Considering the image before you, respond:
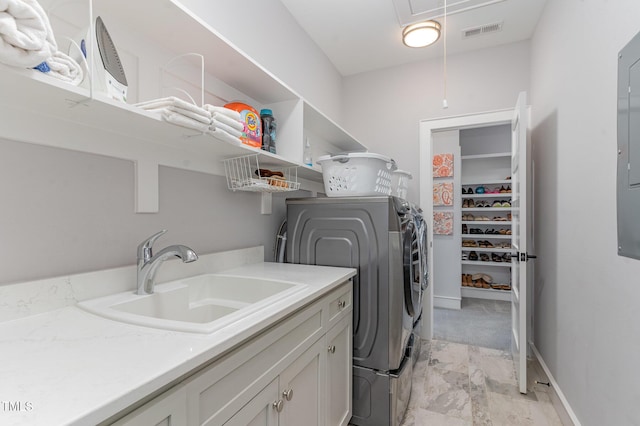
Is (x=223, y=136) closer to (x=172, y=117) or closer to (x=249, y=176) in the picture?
(x=172, y=117)

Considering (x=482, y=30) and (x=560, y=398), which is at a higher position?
(x=482, y=30)

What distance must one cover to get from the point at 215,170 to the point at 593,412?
2.19 meters

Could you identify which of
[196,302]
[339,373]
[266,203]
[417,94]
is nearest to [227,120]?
[196,302]

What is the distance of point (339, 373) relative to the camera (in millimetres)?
1567

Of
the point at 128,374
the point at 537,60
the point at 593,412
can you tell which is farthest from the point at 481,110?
the point at 128,374

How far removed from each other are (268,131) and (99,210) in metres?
0.89

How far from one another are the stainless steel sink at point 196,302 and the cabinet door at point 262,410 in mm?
243

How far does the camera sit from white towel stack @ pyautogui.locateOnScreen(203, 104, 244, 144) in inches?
44.2

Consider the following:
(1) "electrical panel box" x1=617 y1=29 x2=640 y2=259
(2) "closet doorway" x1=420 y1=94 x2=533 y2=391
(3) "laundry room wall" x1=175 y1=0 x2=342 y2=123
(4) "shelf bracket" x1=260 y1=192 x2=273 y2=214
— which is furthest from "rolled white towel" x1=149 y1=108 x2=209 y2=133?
(2) "closet doorway" x1=420 y1=94 x2=533 y2=391

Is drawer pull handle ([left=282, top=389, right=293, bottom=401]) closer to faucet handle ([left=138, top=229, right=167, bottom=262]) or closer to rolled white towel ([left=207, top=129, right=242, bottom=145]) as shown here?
faucet handle ([left=138, top=229, right=167, bottom=262])

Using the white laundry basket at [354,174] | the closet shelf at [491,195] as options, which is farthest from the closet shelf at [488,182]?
the white laundry basket at [354,174]

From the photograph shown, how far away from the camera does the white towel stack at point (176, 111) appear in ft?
3.17

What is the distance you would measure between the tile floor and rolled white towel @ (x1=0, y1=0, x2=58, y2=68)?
2266 millimetres

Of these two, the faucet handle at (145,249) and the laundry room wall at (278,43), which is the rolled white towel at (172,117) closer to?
the faucet handle at (145,249)
